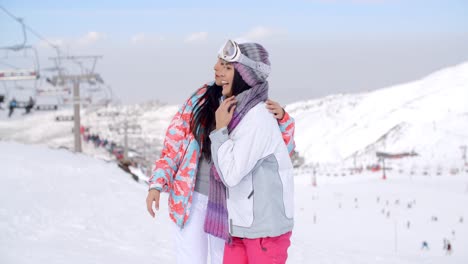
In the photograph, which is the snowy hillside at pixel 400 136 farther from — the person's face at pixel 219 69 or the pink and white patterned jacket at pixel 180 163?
the person's face at pixel 219 69

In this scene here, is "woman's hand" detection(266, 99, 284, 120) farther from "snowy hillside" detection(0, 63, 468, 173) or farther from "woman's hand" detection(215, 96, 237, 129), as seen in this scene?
"snowy hillside" detection(0, 63, 468, 173)

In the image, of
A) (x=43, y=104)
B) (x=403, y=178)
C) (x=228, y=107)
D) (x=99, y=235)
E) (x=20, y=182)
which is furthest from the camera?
(x=403, y=178)

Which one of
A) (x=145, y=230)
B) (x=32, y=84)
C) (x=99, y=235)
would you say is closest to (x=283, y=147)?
(x=99, y=235)

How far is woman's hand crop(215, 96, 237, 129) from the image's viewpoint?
2434mm

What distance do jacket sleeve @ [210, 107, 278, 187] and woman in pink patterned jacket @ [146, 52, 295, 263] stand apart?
0.66 feet

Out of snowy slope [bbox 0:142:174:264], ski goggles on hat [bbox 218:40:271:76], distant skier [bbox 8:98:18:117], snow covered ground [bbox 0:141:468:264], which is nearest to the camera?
ski goggles on hat [bbox 218:40:271:76]

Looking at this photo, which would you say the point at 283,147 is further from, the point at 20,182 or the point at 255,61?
the point at 20,182

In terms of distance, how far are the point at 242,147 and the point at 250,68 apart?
391 mm

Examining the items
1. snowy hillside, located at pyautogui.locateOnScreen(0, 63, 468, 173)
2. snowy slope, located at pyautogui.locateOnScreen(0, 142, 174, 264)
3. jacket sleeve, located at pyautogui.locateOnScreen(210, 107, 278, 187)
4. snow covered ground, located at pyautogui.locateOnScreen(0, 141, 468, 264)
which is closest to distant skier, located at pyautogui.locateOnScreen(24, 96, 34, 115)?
snow covered ground, located at pyautogui.locateOnScreen(0, 141, 468, 264)

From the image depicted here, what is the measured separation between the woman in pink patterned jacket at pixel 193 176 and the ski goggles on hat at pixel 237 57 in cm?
17

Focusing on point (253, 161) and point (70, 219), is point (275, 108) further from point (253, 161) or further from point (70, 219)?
point (70, 219)

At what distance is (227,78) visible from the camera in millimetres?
2551

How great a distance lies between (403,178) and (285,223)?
257 ft

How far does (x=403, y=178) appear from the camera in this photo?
7688 centimetres
